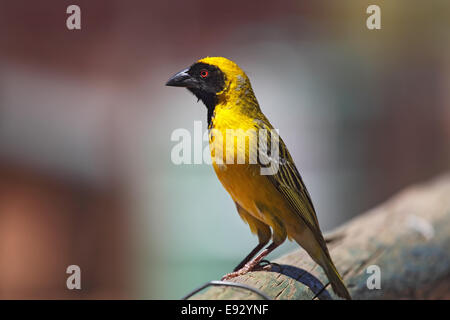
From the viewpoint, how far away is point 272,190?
0.91 meters

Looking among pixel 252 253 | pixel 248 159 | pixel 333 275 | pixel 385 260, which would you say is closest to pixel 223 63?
pixel 248 159

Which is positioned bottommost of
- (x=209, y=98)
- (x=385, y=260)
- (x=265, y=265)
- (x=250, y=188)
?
Result: (x=385, y=260)

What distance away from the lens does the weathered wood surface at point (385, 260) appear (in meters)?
0.95

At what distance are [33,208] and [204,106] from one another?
105cm

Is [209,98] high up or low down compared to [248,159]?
up

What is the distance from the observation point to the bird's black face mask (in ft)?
2.89

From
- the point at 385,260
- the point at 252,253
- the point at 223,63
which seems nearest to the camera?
the point at 223,63

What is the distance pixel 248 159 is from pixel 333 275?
36 centimetres

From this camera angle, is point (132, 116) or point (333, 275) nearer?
point (333, 275)

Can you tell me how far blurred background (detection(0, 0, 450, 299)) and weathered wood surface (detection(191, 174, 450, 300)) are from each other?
181mm

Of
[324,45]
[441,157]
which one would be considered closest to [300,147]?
[324,45]

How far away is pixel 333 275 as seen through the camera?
3.24 feet

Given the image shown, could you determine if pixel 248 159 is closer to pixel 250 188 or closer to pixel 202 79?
pixel 250 188

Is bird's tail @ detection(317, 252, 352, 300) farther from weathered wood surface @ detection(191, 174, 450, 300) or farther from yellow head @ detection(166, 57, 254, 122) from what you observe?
yellow head @ detection(166, 57, 254, 122)
